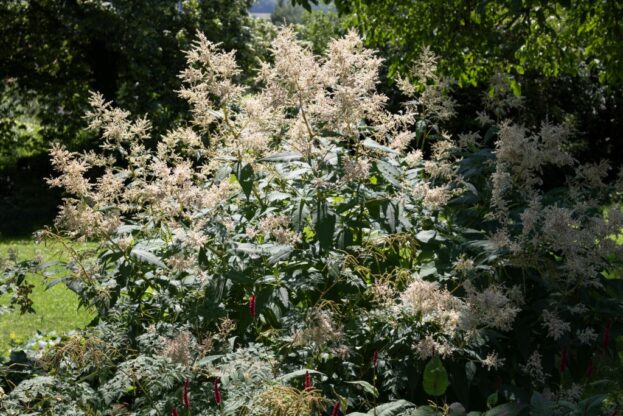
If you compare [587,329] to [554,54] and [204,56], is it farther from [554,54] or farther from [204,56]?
[554,54]

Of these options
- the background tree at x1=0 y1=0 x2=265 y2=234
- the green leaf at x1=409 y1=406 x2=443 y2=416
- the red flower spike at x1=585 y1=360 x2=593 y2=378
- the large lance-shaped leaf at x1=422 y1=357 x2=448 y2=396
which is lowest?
the red flower spike at x1=585 y1=360 x2=593 y2=378

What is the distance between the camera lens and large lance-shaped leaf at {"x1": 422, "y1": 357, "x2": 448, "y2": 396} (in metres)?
2.44

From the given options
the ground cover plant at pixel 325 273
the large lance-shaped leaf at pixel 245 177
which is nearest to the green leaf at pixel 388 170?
the ground cover plant at pixel 325 273

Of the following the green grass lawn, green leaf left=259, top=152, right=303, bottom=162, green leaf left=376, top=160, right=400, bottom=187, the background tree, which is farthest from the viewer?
the background tree

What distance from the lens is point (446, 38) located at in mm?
7242

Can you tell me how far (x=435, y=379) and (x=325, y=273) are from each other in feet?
2.75

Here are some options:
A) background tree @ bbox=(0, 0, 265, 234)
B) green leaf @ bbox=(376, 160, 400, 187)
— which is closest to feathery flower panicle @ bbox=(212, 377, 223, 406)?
green leaf @ bbox=(376, 160, 400, 187)

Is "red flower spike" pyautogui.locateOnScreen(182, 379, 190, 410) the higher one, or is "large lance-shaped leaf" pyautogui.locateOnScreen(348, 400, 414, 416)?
"red flower spike" pyautogui.locateOnScreen(182, 379, 190, 410)

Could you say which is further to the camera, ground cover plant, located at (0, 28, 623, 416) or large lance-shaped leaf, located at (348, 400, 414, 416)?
ground cover plant, located at (0, 28, 623, 416)

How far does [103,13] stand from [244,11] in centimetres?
268

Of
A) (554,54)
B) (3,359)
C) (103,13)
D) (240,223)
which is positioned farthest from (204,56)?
(103,13)

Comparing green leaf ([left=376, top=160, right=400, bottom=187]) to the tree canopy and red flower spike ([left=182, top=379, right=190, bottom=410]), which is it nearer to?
red flower spike ([left=182, top=379, right=190, bottom=410])

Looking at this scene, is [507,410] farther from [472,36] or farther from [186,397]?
[472,36]

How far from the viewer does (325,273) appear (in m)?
3.18
